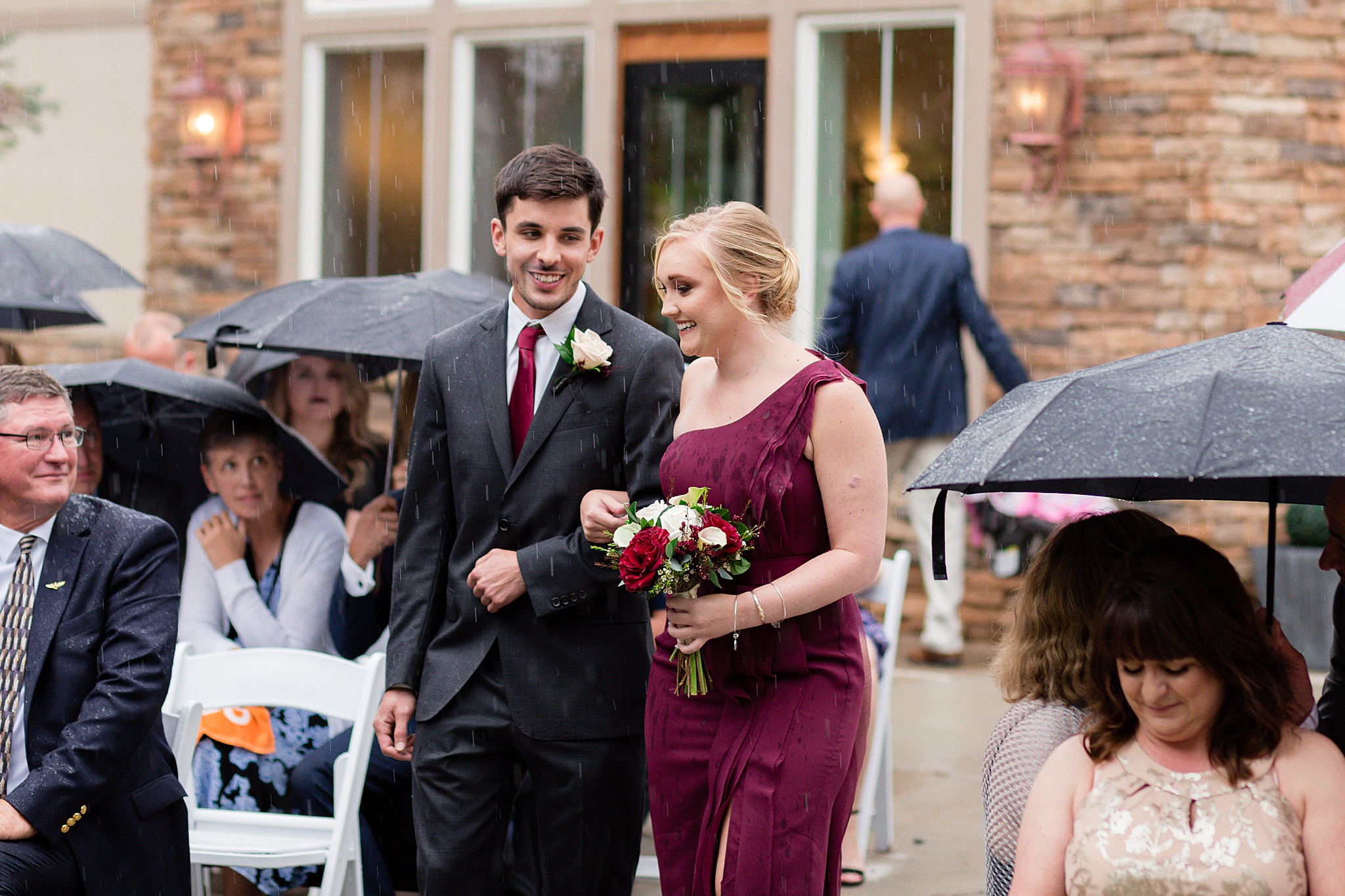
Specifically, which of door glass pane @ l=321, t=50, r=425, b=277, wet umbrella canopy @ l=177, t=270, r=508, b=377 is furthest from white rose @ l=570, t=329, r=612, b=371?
door glass pane @ l=321, t=50, r=425, b=277

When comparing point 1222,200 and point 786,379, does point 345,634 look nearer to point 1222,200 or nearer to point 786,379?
point 786,379

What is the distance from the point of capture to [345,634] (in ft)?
16.2

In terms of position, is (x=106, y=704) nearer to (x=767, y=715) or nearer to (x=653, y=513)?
(x=653, y=513)

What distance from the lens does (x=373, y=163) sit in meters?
9.98

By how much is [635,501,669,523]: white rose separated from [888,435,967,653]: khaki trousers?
187 inches

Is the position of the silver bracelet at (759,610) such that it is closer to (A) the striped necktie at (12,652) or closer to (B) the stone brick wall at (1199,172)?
(A) the striped necktie at (12,652)

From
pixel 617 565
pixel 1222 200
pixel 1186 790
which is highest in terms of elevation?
pixel 1222 200

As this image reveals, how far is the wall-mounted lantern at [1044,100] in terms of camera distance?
26.6 ft

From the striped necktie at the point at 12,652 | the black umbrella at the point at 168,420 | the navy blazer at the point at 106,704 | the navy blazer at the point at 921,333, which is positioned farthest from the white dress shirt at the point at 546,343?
the navy blazer at the point at 921,333

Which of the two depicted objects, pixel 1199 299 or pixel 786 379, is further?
pixel 1199 299

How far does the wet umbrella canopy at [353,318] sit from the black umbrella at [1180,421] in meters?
2.64

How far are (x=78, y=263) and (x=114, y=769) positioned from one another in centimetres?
307

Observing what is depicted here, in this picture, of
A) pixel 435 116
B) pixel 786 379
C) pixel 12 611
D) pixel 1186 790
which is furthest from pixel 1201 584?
pixel 435 116

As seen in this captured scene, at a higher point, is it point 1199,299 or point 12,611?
point 1199,299
